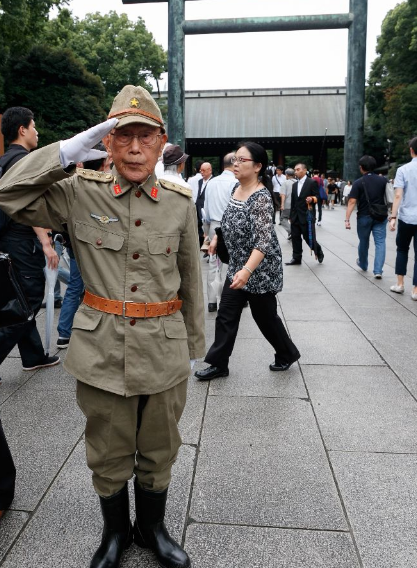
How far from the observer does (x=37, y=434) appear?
10.2ft

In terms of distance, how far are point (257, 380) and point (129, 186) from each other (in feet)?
7.99

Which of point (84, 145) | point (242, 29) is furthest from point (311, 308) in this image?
point (242, 29)

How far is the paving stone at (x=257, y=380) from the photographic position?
12.5 ft

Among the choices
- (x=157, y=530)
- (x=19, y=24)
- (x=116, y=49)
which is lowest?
(x=157, y=530)

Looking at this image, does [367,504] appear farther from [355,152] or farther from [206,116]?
[206,116]

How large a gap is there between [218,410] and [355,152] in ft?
54.8

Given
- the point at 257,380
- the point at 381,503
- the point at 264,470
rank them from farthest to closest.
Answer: the point at 257,380
the point at 264,470
the point at 381,503

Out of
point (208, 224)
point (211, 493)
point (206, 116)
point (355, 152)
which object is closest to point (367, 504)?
point (211, 493)

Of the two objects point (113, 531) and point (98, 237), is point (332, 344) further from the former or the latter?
point (98, 237)

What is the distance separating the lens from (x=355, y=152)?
736 inches

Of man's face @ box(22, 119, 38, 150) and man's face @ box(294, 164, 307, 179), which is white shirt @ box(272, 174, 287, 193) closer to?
man's face @ box(294, 164, 307, 179)

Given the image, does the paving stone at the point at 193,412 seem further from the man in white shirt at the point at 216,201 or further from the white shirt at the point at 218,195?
the white shirt at the point at 218,195

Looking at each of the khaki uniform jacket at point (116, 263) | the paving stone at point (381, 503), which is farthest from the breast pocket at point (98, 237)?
the paving stone at point (381, 503)

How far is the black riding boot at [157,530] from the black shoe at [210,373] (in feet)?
6.31
